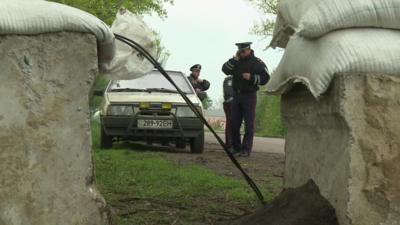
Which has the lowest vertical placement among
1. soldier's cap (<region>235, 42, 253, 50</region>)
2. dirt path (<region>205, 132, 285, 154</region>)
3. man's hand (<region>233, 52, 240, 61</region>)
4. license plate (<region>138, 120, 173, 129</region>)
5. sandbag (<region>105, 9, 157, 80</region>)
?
dirt path (<region>205, 132, 285, 154</region>)

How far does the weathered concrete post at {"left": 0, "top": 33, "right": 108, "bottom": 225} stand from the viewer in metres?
3.42

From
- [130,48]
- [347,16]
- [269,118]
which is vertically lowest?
[269,118]

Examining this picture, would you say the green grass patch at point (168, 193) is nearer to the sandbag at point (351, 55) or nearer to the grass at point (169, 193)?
the grass at point (169, 193)

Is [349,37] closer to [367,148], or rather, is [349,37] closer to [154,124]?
[367,148]

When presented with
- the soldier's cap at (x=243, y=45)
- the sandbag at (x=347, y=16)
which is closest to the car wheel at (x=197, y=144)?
the soldier's cap at (x=243, y=45)

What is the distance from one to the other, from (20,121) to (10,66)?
0.29 metres

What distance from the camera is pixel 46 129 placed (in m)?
3.48

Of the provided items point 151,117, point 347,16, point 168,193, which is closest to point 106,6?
point 151,117

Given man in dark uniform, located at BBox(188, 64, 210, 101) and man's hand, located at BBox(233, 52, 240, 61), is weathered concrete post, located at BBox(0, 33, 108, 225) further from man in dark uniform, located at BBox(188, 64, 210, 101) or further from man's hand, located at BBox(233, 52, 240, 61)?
man in dark uniform, located at BBox(188, 64, 210, 101)

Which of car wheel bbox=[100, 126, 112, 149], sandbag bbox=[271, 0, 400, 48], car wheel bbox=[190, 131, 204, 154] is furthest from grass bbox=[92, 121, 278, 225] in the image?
car wheel bbox=[100, 126, 112, 149]

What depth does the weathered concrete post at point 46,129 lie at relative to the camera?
3416 mm

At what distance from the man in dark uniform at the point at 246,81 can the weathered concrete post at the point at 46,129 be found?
6246 millimetres

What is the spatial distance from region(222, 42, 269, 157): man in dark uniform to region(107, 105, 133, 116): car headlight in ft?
5.65

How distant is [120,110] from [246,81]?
222 centimetres
